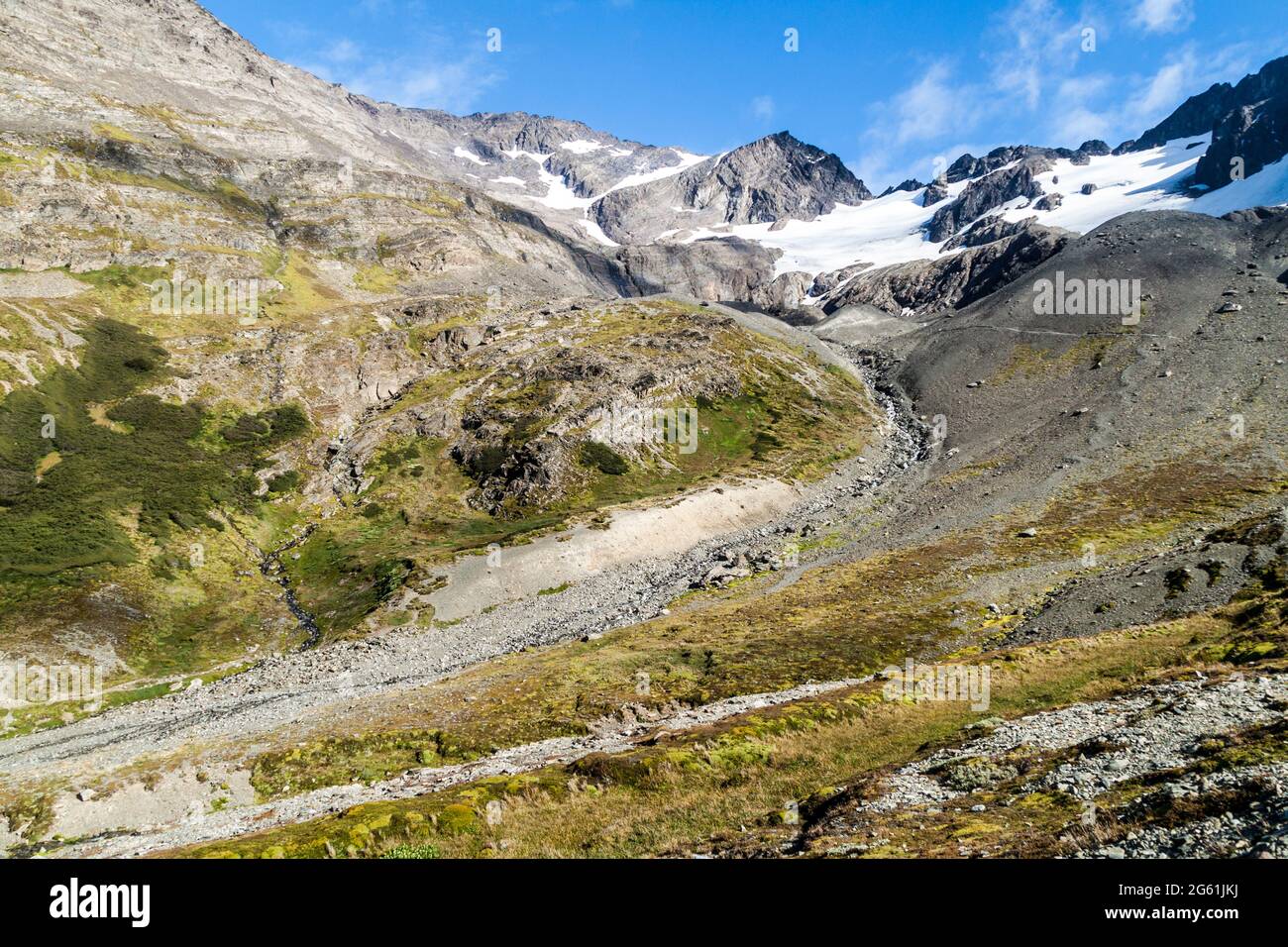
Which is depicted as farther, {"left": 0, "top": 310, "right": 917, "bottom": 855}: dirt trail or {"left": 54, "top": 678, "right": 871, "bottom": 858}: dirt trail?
{"left": 0, "top": 310, "right": 917, "bottom": 855}: dirt trail

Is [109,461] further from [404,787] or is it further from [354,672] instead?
[404,787]

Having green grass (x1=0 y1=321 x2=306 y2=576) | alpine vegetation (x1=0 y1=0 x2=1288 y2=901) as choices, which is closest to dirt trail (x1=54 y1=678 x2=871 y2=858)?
alpine vegetation (x1=0 y1=0 x2=1288 y2=901)

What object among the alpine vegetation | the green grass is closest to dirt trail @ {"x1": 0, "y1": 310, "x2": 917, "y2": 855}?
the alpine vegetation

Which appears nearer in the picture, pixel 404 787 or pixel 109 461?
pixel 404 787

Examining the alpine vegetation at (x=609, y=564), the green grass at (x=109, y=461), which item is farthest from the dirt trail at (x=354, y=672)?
the green grass at (x=109, y=461)

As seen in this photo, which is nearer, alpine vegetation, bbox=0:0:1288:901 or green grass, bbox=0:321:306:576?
alpine vegetation, bbox=0:0:1288:901

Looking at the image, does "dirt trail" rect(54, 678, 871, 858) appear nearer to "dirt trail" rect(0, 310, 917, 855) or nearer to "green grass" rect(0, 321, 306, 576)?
"dirt trail" rect(0, 310, 917, 855)

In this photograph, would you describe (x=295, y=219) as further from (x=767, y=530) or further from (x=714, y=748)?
(x=714, y=748)

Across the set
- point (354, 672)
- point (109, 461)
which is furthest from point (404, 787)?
point (109, 461)

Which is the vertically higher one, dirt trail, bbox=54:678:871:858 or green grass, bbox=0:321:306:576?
green grass, bbox=0:321:306:576

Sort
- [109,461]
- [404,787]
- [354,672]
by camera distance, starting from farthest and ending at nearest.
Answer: [109,461] → [354,672] → [404,787]

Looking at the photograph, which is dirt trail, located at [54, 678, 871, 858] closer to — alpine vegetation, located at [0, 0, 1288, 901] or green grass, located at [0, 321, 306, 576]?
alpine vegetation, located at [0, 0, 1288, 901]

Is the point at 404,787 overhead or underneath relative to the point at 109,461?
underneath
